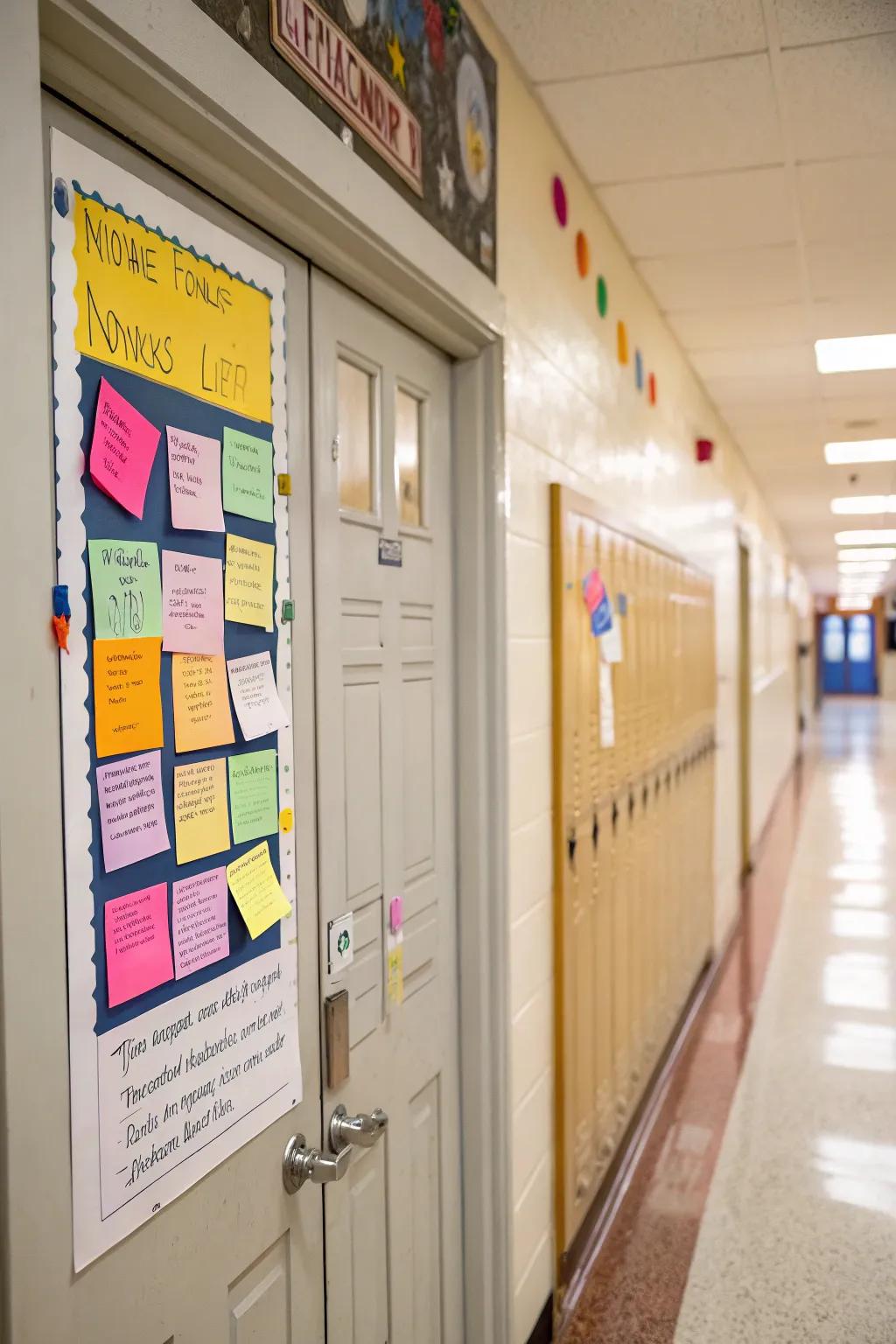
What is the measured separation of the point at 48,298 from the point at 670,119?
194 centimetres

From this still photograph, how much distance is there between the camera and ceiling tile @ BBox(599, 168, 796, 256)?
2777mm

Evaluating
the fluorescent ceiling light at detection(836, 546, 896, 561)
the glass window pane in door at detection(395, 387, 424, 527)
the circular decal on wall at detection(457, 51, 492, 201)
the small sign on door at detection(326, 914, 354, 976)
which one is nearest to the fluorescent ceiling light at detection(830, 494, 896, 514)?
the fluorescent ceiling light at detection(836, 546, 896, 561)

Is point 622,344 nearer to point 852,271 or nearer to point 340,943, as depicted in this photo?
point 852,271

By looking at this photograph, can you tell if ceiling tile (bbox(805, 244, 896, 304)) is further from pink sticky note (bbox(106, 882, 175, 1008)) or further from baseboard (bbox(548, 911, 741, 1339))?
pink sticky note (bbox(106, 882, 175, 1008))

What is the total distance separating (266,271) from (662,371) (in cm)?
286

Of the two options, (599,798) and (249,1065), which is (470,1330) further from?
(599,798)

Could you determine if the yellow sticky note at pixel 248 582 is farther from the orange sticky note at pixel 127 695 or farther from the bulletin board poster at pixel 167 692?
the orange sticky note at pixel 127 695

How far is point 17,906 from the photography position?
35.6 inches

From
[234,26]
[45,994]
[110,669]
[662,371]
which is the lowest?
[45,994]

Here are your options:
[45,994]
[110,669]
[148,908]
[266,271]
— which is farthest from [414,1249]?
[266,271]

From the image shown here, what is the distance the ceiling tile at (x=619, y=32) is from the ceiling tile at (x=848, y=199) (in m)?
0.68

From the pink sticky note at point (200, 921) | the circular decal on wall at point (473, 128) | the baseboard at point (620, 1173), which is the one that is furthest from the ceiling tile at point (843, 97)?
the baseboard at point (620, 1173)

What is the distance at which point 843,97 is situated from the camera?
233 cm

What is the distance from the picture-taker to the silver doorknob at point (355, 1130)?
154 cm
